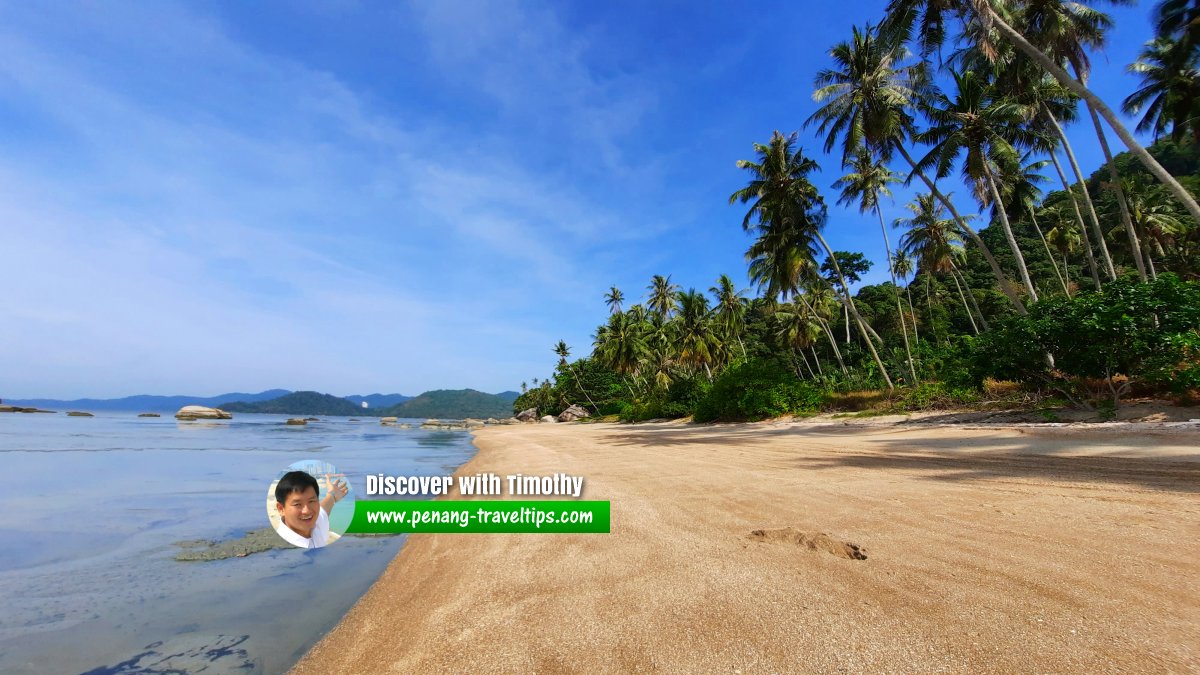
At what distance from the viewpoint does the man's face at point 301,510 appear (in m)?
4.12

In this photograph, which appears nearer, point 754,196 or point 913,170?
point 913,170

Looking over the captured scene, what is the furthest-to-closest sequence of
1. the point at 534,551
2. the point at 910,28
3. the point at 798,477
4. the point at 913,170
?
1. the point at 913,170
2. the point at 910,28
3. the point at 798,477
4. the point at 534,551

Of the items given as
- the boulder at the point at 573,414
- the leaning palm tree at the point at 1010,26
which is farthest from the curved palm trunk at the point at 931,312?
the boulder at the point at 573,414

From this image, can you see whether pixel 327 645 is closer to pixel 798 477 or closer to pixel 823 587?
pixel 823 587

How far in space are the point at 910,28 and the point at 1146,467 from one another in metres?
17.7

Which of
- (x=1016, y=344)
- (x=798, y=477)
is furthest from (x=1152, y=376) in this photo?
(x=798, y=477)

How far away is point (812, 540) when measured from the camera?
12.1 feet

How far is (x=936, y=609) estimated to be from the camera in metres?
2.43

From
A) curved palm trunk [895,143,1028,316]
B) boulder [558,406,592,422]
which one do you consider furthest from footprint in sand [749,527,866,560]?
boulder [558,406,592,422]

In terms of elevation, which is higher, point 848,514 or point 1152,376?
point 1152,376

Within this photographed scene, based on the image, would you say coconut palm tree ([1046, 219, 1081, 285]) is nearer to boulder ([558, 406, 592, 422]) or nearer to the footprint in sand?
the footprint in sand

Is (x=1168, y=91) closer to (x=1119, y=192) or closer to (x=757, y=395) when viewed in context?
(x=1119, y=192)

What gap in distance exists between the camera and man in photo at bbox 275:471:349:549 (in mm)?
3996

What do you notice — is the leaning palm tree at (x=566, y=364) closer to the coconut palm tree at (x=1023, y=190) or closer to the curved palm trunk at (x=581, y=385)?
the curved palm trunk at (x=581, y=385)
